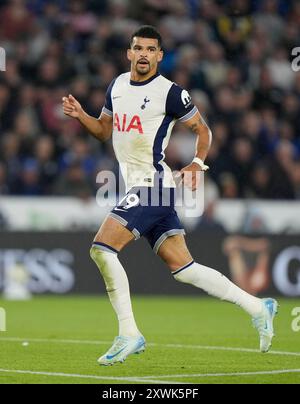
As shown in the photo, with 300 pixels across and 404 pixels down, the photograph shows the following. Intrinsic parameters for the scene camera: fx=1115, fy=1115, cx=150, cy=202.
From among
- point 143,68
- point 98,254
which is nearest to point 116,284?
point 98,254

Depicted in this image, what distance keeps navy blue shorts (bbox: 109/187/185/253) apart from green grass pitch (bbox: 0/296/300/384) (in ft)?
3.40

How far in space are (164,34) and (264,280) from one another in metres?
5.28

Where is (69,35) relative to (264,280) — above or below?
above

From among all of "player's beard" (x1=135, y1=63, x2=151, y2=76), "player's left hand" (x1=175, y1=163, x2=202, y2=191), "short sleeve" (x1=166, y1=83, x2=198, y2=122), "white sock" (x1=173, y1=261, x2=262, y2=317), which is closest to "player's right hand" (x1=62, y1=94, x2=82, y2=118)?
"player's beard" (x1=135, y1=63, x2=151, y2=76)

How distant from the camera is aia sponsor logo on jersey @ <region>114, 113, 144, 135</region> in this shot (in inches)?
351

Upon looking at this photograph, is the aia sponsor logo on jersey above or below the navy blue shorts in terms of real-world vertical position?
above

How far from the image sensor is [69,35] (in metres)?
19.2

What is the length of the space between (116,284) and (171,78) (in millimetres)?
10391

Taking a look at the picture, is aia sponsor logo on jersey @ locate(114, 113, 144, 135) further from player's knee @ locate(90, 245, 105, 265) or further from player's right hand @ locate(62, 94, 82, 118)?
player's knee @ locate(90, 245, 105, 265)

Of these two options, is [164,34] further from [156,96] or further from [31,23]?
[156,96]

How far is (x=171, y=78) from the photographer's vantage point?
61.5 feet
